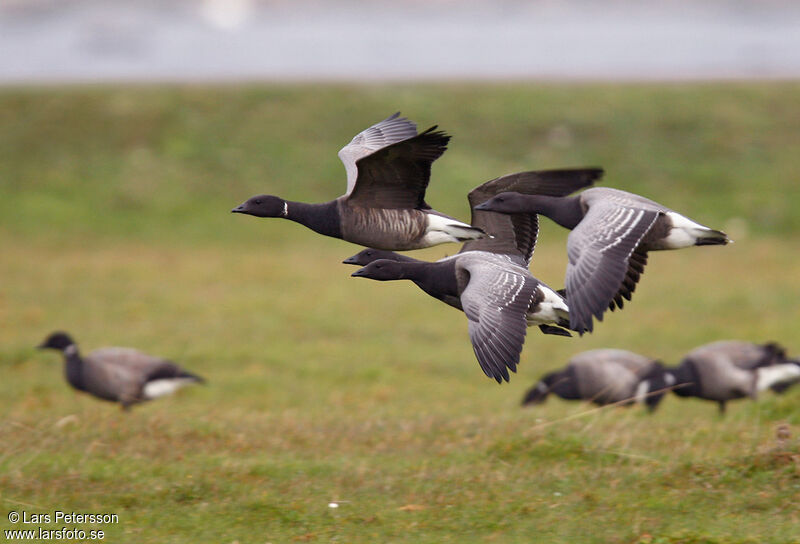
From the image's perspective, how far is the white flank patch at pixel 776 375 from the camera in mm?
14203

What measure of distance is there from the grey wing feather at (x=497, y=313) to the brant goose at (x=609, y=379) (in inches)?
270

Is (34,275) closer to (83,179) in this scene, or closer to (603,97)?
(83,179)

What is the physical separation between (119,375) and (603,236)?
936 cm

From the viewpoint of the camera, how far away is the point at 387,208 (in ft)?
26.0

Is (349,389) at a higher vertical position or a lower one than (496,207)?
lower

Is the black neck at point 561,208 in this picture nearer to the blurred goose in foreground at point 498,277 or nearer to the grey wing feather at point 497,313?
the blurred goose in foreground at point 498,277

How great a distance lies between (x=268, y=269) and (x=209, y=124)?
978 cm

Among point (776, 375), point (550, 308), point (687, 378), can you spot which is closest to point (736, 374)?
point (776, 375)

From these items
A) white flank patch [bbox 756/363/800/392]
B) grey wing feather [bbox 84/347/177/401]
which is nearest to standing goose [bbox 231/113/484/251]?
grey wing feather [bbox 84/347/177/401]

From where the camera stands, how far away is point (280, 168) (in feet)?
103

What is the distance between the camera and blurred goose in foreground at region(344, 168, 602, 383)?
6.71m

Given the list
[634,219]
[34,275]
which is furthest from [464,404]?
[34,275]

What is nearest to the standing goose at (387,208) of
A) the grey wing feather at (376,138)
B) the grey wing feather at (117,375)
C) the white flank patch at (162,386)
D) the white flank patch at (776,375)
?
the grey wing feather at (376,138)

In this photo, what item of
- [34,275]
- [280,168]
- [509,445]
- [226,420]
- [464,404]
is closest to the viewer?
[509,445]
